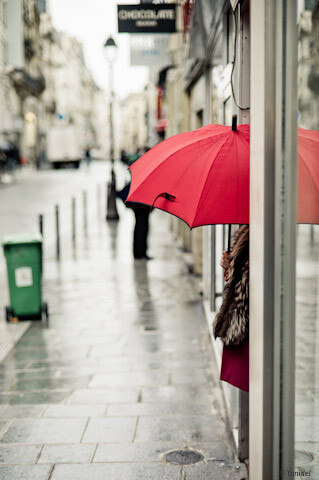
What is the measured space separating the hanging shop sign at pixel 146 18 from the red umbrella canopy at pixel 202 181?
6.40 m

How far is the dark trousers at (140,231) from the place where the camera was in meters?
11.6

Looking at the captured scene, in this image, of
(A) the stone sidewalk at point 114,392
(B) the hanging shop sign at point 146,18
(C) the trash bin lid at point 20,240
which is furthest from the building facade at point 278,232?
(B) the hanging shop sign at point 146,18

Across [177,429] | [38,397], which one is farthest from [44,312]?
[177,429]

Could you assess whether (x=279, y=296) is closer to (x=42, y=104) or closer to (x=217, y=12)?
(x=217, y=12)

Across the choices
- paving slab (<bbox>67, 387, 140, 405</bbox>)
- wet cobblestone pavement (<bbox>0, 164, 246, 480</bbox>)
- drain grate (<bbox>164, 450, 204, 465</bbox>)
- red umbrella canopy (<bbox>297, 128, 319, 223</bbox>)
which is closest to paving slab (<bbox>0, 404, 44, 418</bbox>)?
wet cobblestone pavement (<bbox>0, 164, 246, 480</bbox>)

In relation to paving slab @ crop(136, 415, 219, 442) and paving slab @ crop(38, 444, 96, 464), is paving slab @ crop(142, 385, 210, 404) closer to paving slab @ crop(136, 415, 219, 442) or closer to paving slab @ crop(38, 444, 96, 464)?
paving slab @ crop(136, 415, 219, 442)

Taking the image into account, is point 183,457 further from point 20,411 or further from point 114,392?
point 20,411

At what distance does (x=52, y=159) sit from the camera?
57.2 meters

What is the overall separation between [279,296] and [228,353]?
2.79 ft

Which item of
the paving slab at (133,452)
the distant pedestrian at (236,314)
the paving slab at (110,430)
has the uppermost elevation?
the distant pedestrian at (236,314)

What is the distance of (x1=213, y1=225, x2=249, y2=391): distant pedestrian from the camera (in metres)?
3.14

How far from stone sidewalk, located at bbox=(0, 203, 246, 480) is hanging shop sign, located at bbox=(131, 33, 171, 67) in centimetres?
723

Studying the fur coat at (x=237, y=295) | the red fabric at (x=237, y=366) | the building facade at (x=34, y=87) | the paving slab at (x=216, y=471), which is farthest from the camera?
the building facade at (x=34, y=87)

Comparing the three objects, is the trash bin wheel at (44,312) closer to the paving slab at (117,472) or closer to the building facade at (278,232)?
the paving slab at (117,472)
